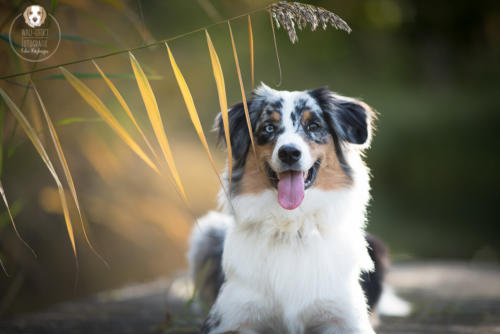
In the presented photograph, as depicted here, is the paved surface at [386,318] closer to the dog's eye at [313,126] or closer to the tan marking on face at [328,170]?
the tan marking on face at [328,170]

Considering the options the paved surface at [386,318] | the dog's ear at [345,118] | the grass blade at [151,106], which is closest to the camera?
the grass blade at [151,106]

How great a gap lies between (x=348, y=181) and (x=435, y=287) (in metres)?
2.52

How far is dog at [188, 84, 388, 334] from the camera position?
272 cm

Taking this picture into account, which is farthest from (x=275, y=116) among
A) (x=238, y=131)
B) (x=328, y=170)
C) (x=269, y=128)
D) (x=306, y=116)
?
(x=328, y=170)

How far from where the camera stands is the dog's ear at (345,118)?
3.08 metres

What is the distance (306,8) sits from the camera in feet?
6.91

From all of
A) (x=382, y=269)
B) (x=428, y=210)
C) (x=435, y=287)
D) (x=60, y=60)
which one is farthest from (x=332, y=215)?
(x=428, y=210)

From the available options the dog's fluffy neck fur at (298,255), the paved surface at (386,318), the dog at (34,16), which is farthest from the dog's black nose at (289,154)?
the dog at (34,16)

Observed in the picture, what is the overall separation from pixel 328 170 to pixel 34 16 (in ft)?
6.94

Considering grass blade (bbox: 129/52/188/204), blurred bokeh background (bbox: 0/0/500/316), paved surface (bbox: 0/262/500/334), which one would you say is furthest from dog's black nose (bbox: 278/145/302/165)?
paved surface (bbox: 0/262/500/334)

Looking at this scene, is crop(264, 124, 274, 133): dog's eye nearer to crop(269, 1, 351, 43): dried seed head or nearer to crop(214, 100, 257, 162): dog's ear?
crop(214, 100, 257, 162): dog's ear

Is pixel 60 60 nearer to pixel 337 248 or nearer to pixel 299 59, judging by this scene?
pixel 337 248

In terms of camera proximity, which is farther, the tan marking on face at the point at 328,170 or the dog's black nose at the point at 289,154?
the tan marking on face at the point at 328,170

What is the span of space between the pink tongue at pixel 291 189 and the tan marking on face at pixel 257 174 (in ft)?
0.57
